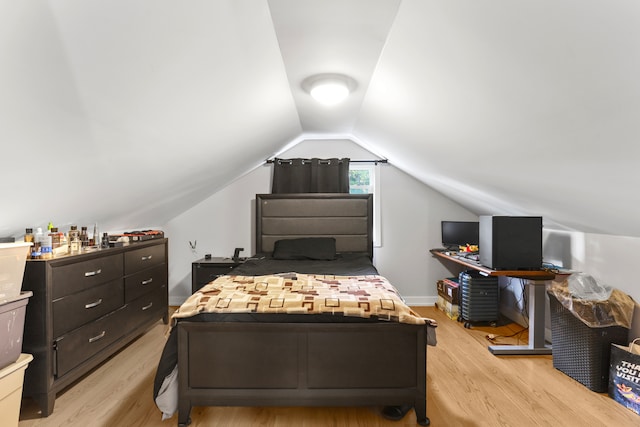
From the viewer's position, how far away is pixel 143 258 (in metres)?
3.27

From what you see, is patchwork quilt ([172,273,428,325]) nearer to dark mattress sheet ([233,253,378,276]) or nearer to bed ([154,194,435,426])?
bed ([154,194,435,426])

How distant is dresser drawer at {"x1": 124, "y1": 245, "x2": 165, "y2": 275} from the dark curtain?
1.51 m

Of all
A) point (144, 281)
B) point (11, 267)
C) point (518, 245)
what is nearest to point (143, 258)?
point (144, 281)

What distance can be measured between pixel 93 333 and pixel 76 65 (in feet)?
6.80

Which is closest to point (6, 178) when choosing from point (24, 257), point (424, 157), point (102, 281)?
point (24, 257)

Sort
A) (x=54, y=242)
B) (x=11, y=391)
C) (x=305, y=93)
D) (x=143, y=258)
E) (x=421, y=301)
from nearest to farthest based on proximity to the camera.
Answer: (x=11, y=391), (x=54, y=242), (x=305, y=93), (x=143, y=258), (x=421, y=301)

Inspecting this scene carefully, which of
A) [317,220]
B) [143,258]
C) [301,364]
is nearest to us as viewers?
[301,364]

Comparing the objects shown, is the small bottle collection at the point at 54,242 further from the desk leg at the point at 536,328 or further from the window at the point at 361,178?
the desk leg at the point at 536,328

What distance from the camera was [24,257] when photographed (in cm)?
191

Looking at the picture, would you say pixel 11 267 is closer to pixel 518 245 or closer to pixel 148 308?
pixel 148 308

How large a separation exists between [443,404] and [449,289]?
1930 millimetres

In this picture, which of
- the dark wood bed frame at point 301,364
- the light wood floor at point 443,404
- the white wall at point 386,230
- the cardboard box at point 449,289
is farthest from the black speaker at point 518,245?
the white wall at point 386,230

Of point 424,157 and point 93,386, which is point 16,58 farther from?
point 424,157

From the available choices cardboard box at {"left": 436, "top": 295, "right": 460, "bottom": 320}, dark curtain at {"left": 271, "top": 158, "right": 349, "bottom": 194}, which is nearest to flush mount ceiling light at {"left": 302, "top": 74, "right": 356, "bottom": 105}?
dark curtain at {"left": 271, "top": 158, "right": 349, "bottom": 194}
